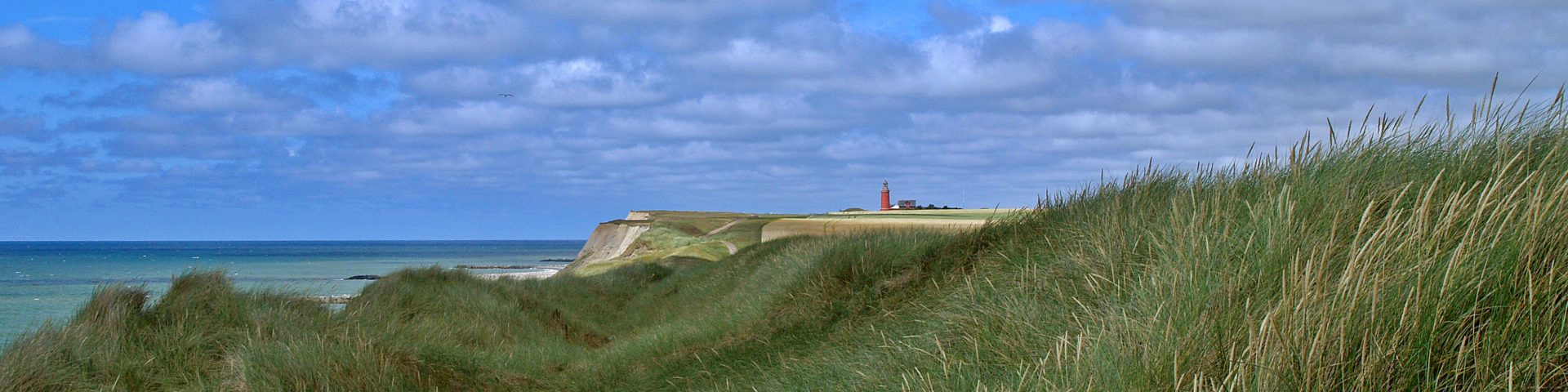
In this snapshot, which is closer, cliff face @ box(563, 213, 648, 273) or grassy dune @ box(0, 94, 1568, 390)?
grassy dune @ box(0, 94, 1568, 390)

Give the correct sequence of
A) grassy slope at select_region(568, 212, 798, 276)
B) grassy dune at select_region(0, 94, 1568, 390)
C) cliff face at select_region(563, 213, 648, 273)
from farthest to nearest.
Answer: cliff face at select_region(563, 213, 648, 273) → grassy slope at select_region(568, 212, 798, 276) → grassy dune at select_region(0, 94, 1568, 390)

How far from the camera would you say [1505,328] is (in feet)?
11.0

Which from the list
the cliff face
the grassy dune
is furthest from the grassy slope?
the grassy dune

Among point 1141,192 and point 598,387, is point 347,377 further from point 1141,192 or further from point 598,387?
point 1141,192

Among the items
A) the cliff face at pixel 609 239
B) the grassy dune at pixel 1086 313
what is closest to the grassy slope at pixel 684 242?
the cliff face at pixel 609 239

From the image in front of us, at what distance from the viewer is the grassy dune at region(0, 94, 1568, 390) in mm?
3406

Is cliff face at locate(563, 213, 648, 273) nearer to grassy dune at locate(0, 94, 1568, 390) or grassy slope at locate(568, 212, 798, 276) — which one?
grassy slope at locate(568, 212, 798, 276)

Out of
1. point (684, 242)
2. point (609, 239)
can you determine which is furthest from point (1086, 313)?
point (609, 239)

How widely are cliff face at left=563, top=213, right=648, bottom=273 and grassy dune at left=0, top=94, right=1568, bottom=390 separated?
29.2 m

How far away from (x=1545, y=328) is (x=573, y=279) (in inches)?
838

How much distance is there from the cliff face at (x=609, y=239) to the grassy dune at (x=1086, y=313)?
95.8ft

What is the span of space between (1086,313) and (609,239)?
45961 mm

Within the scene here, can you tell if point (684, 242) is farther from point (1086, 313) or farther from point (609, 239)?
point (1086, 313)

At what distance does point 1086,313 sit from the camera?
518cm
